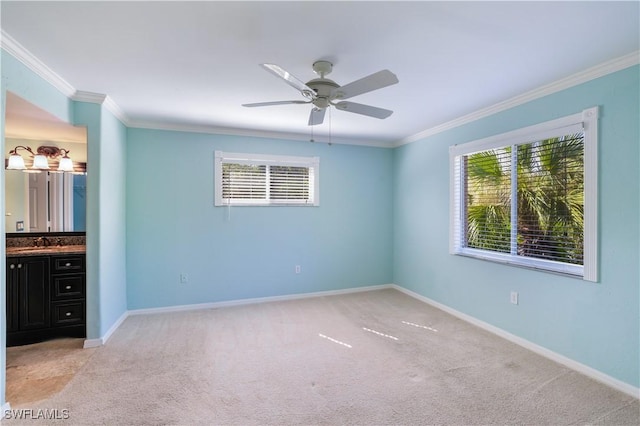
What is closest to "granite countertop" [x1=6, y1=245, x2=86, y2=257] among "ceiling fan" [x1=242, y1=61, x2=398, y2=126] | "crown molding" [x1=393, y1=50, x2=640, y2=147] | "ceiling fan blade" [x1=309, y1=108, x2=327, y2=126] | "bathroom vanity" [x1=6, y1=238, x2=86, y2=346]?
"bathroom vanity" [x1=6, y1=238, x2=86, y2=346]

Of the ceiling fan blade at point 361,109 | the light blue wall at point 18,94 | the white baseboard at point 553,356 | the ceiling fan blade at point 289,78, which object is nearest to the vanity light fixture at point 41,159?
the light blue wall at point 18,94

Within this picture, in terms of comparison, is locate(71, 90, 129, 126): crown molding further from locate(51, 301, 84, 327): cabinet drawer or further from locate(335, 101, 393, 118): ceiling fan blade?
locate(335, 101, 393, 118): ceiling fan blade

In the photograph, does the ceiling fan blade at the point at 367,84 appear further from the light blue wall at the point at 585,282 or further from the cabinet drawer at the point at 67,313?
the cabinet drawer at the point at 67,313

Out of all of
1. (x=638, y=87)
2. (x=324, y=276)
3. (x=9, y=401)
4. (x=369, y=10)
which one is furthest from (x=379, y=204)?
(x=9, y=401)

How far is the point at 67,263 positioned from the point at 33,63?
73.0 inches

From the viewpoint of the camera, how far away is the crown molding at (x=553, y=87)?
226 cm

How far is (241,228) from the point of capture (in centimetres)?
434

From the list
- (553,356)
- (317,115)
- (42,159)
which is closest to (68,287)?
(42,159)

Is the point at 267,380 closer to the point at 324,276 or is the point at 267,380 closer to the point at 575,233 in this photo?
the point at 324,276

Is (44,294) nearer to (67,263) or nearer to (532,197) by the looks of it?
(67,263)

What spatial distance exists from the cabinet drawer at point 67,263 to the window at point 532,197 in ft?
13.6

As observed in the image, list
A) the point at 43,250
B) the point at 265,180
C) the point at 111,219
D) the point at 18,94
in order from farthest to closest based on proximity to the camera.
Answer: the point at 265,180 → the point at 111,219 → the point at 43,250 → the point at 18,94

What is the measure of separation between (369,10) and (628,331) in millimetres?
2865

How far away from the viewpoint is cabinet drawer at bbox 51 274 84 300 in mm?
3102
